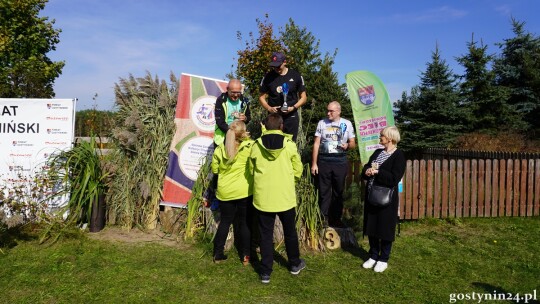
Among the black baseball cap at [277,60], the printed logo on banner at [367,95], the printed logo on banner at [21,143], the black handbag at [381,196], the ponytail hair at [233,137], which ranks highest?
the black baseball cap at [277,60]

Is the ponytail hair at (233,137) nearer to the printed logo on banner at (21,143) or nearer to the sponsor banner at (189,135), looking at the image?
the sponsor banner at (189,135)

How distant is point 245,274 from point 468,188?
16.6 feet

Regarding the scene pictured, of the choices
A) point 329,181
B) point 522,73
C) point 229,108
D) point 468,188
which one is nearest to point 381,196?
point 329,181

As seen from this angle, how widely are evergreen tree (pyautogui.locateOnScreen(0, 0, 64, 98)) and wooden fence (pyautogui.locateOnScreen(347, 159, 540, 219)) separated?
32.5 feet

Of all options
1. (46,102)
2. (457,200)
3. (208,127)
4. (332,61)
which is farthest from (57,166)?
(332,61)

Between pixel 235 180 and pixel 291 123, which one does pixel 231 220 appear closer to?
pixel 235 180

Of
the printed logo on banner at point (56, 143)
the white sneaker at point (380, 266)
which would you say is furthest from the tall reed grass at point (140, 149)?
the white sneaker at point (380, 266)

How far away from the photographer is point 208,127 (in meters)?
5.85

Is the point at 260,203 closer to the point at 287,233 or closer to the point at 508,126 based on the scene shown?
the point at 287,233

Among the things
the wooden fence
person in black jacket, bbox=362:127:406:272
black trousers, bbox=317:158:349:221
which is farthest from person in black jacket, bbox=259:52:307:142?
the wooden fence

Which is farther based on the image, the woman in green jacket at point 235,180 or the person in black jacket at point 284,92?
the person in black jacket at point 284,92

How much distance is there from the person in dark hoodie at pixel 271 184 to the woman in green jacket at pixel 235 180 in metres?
0.27

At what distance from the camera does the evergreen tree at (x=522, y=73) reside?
16.8 m

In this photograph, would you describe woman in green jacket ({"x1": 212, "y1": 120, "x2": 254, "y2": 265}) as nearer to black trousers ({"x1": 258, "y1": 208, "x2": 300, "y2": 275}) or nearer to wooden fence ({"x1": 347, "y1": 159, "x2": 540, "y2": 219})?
black trousers ({"x1": 258, "y1": 208, "x2": 300, "y2": 275})
